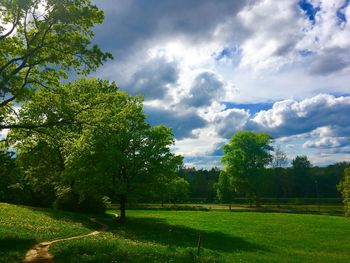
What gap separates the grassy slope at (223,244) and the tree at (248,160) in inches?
1690

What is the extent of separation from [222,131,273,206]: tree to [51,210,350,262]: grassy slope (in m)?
42.9

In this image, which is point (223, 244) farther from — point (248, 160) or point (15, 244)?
point (248, 160)

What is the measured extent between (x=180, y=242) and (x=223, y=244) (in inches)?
153

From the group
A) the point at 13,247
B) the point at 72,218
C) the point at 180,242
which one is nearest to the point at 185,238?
the point at 180,242

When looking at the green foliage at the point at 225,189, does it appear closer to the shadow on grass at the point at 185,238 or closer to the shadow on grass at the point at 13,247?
the shadow on grass at the point at 185,238

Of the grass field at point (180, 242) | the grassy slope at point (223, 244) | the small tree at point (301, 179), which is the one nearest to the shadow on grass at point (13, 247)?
the grass field at point (180, 242)

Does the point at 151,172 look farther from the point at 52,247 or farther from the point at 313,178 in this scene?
the point at 313,178

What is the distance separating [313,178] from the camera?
16000cm

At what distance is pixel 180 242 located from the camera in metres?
32.7

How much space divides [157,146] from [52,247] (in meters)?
24.7

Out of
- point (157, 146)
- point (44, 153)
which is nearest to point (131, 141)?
point (157, 146)

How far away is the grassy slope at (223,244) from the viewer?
19.5 meters

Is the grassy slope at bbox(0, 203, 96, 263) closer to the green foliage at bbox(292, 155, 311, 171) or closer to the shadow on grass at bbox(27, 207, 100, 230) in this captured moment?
the shadow on grass at bbox(27, 207, 100, 230)

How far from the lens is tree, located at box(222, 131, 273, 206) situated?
315 feet
